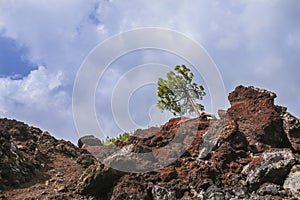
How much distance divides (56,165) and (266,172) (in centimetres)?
848

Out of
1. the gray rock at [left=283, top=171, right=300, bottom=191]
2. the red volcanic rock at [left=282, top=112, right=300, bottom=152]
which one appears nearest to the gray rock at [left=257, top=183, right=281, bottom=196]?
the gray rock at [left=283, top=171, right=300, bottom=191]

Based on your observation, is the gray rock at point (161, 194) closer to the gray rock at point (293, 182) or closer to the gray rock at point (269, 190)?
the gray rock at point (269, 190)

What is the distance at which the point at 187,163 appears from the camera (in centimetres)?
1338

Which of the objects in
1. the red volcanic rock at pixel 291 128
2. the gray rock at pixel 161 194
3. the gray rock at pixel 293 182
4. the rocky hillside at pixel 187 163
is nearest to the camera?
the gray rock at pixel 161 194

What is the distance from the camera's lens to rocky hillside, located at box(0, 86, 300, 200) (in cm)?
1192

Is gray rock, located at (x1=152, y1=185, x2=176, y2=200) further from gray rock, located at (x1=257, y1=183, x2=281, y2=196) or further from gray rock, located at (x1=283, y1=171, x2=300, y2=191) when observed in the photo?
gray rock, located at (x1=283, y1=171, x2=300, y2=191)

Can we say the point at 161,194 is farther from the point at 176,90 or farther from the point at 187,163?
the point at 176,90

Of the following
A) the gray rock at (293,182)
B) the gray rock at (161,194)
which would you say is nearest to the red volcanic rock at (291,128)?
the gray rock at (293,182)

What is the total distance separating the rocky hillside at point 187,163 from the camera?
1192 centimetres

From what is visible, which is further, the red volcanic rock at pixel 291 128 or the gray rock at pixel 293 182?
the red volcanic rock at pixel 291 128

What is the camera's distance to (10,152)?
1525 centimetres

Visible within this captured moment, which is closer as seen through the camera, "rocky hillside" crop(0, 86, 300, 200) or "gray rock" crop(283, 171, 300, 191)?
"gray rock" crop(283, 171, 300, 191)

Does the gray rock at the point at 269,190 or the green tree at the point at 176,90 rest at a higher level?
the green tree at the point at 176,90

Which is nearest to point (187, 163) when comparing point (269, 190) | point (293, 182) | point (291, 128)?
point (269, 190)
